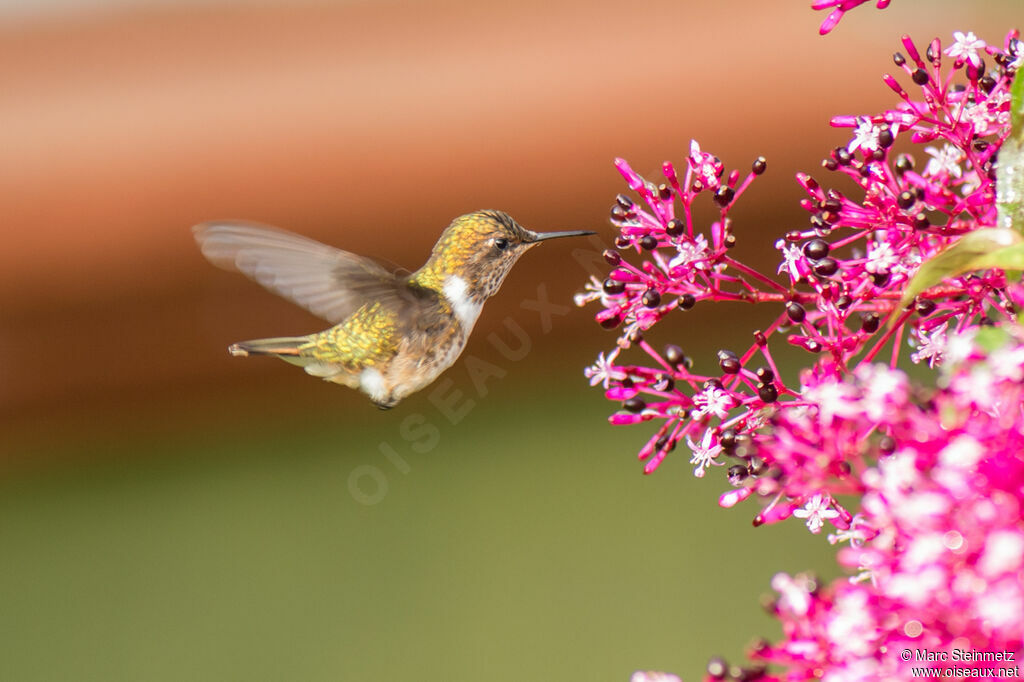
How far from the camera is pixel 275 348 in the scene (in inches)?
50.1

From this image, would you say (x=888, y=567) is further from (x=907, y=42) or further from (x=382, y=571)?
(x=382, y=571)

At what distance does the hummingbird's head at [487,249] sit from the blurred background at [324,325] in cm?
73

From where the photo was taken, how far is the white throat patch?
115cm

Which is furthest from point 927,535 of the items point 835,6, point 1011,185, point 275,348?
point 275,348

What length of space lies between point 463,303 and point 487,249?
0.06 meters

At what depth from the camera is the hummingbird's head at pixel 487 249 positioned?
1.14 metres

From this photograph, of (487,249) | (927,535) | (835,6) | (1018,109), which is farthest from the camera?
(487,249)

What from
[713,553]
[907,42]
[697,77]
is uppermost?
[697,77]

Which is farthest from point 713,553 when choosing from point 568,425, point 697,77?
point 697,77

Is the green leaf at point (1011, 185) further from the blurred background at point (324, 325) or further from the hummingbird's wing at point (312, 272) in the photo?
the blurred background at point (324, 325)

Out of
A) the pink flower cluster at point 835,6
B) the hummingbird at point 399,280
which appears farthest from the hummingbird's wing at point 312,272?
the pink flower cluster at point 835,6

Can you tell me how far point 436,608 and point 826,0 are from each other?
2029 millimetres

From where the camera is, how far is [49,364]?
2113mm

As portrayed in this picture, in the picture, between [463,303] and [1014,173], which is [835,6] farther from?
[463,303]
